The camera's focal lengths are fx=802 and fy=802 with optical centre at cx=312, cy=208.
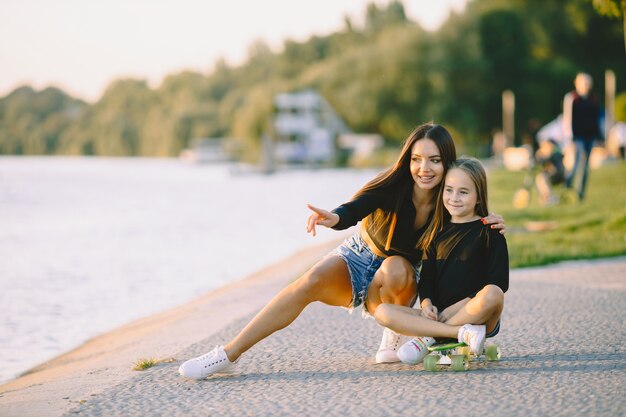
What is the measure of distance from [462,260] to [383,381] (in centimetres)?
79

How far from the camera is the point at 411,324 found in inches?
169

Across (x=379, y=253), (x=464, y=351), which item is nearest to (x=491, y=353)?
(x=464, y=351)

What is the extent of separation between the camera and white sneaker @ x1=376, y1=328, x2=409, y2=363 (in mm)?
4469

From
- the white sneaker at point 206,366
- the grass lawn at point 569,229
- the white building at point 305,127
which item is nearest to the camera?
the white sneaker at point 206,366

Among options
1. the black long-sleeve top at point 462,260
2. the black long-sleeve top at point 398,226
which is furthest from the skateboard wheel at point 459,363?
the black long-sleeve top at point 398,226

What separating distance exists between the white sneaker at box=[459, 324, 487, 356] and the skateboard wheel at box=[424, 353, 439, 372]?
0.58ft

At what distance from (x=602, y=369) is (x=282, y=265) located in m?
8.39


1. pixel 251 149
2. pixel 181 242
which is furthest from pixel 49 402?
pixel 251 149

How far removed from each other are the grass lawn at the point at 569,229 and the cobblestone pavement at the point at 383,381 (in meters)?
3.15

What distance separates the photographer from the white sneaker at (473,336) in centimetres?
412

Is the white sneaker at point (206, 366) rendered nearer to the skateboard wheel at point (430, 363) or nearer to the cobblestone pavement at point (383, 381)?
the cobblestone pavement at point (383, 381)

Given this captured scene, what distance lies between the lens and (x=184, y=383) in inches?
167

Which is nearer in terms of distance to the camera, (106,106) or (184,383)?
(184,383)

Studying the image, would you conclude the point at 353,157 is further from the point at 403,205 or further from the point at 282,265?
the point at 403,205
